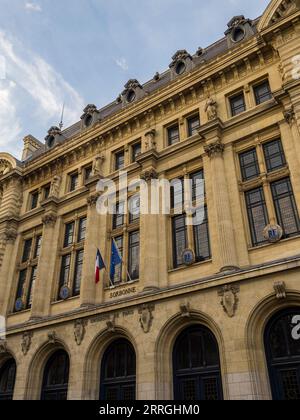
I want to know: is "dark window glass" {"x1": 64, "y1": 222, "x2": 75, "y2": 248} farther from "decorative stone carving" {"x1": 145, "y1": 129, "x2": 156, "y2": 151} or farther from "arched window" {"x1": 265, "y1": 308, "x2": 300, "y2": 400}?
"arched window" {"x1": 265, "y1": 308, "x2": 300, "y2": 400}

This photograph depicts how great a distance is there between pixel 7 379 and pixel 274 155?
22.2 metres

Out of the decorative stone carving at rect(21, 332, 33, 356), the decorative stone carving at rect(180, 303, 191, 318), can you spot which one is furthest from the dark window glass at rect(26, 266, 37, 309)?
the decorative stone carving at rect(180, 303, 191, 318)

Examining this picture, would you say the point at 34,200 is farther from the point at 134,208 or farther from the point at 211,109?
the point at 211,109

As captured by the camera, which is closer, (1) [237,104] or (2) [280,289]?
(2) [280,289]

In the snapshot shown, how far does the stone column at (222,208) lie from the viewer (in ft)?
60.1

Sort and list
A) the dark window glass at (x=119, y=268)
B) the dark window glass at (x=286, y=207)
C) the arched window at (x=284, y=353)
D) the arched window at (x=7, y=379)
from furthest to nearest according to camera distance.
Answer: the arched window at (x=7, y=379)
the dark window glass at (x=119, y=268)
the dark window glass at (x=286, y=207)
the arched window at (x=284, y=353)

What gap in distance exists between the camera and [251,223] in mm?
19266

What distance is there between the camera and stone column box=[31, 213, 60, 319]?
24844 millimetres

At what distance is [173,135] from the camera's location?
25.5m

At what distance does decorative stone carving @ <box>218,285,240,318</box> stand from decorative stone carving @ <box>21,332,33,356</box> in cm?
1337

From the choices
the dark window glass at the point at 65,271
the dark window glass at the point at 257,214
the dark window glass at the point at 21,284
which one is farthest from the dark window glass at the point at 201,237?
the dark window glass at the point at 21,284

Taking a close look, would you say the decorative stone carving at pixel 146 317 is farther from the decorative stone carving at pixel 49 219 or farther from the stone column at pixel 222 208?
the decorative stone carving at pixel 49 219

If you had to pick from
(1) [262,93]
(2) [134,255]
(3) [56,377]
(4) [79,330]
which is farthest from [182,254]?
(3) [56,377]

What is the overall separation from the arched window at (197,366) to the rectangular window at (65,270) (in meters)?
9.81
